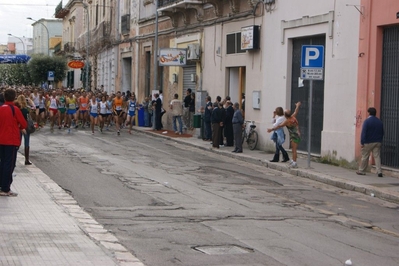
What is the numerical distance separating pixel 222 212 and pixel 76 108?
22.6 metres

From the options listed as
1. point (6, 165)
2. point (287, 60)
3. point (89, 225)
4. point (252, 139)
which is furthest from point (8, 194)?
point (252, 139)

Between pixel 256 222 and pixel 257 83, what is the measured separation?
14.8 meters

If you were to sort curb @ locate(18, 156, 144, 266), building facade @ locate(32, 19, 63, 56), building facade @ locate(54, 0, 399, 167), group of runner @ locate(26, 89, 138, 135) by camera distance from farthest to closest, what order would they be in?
building facade @ locate(32, 19, 63, 56)
group of runner @ locate(26, 89, 138, 135)
building facade @ locate(54, 0, 399, 167)
curb @ locate(18, 156, 144, 266)

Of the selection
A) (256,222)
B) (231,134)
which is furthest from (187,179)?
(231,134)

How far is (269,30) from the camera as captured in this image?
79.1 feet

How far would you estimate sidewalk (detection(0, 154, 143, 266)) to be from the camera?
759 centimetres

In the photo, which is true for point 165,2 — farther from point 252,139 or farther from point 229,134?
point 252,139

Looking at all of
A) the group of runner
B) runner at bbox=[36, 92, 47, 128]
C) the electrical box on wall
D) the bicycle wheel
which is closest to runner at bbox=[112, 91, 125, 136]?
the group of runner

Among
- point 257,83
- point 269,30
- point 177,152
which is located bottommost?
point 177,152

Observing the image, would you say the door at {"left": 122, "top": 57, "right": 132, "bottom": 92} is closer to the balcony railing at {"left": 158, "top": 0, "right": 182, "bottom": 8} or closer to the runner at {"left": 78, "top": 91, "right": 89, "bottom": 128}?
the balcony railing at {"left": 158, "top": 0, "right": 182, "bottom": 8}

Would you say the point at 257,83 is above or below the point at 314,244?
above

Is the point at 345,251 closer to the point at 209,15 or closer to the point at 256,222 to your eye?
the point at 256,222

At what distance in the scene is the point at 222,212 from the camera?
→ 37.2 feet

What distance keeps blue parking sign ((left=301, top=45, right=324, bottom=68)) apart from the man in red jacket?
885 cm
